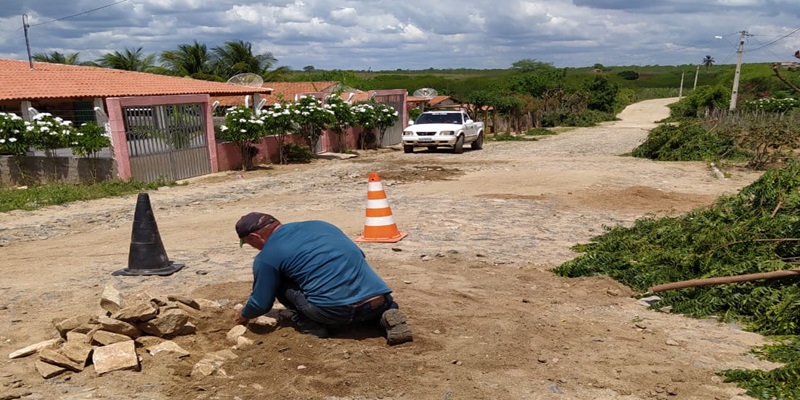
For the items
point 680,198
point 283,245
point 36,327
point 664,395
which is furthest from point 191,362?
point 680,198

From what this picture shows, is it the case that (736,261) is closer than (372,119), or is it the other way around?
(736,261)

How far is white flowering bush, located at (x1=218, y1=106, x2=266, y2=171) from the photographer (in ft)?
59.3

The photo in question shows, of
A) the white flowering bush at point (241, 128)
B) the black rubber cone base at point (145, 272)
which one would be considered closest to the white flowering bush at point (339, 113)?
the white flowering bush at point (241, 128)

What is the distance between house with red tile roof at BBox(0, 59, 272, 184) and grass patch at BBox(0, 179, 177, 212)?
26.7 inches

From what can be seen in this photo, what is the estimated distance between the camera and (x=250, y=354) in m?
4.18

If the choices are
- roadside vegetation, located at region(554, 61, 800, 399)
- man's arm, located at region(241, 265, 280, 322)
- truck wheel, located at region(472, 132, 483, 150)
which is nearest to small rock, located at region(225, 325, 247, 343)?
man's arm, located at region(241, 265, 280, 322)

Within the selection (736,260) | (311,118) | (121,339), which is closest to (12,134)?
(311,118)

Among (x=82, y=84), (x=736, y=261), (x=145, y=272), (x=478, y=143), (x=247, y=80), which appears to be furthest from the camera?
(x=247, y=80)

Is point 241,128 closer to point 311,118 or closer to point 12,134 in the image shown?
point 311,118

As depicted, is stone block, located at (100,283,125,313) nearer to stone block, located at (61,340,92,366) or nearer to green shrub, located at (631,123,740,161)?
stone block, located at (61,340,92,366)

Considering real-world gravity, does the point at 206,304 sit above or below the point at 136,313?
below

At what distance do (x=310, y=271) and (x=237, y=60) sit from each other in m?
46.5

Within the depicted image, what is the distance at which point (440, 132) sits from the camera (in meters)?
23.0

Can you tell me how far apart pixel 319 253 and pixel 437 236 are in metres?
4.29
